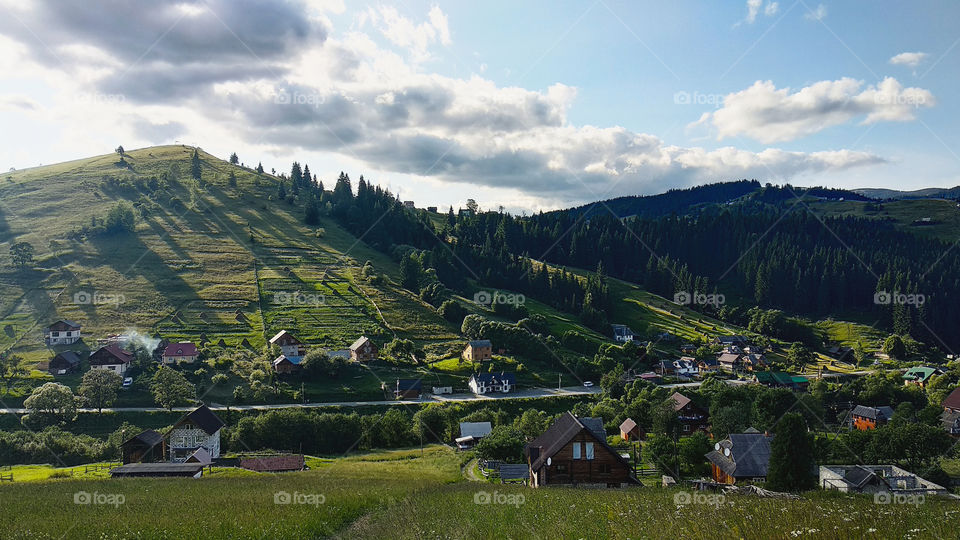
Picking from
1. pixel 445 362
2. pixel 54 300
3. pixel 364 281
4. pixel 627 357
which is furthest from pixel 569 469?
pixel 54 300

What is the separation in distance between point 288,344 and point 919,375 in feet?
340

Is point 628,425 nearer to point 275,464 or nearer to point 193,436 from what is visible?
point 275,464

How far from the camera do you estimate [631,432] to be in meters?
56.6

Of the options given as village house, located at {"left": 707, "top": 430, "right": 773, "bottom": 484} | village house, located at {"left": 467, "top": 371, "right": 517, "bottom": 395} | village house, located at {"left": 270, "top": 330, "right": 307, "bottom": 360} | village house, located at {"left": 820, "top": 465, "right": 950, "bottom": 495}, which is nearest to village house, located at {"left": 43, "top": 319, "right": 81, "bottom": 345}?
village house, located at {"left": 270, "top": 330, "right": 307, "bottom": 360}

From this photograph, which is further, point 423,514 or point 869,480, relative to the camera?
point 869,480

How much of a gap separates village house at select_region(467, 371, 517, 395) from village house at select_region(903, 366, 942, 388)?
64257 mm

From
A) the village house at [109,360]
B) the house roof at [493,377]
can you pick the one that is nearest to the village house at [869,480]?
the house roof at [493,377]

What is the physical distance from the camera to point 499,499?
18.6 metres

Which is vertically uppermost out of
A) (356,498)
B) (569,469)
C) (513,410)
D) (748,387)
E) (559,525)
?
(559,525)

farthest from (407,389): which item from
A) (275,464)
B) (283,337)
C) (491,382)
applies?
(275,464)

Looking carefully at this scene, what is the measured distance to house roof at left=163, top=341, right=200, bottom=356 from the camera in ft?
237

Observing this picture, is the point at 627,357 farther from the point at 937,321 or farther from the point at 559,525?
the point at 937,321

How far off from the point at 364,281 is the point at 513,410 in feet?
169

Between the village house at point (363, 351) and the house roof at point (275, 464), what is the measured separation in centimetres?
3755
